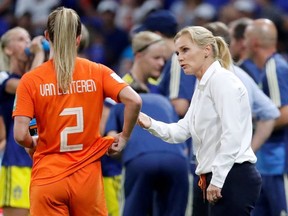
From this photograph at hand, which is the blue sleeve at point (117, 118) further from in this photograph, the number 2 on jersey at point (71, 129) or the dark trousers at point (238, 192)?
the dark trousers at point (238, 192)

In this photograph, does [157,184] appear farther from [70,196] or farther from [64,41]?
[64,41]

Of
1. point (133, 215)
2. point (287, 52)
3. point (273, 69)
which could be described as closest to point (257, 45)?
point (273, 69)

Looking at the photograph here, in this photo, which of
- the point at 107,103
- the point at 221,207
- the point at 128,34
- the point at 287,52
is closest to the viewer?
the point at 221,207

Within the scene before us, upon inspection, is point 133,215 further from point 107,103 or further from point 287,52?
point 287,52

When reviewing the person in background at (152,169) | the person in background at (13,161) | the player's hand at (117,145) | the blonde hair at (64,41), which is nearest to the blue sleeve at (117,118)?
the person in background at (152,169)

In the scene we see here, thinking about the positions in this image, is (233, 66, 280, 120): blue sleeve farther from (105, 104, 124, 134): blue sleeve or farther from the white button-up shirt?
the white button-up shirt

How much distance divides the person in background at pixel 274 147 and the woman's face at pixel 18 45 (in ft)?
6.73

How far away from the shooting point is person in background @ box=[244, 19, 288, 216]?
7992 mm

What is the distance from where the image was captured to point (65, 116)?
582cm

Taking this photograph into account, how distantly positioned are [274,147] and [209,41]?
8.16ft

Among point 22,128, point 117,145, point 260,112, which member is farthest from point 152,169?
point 22,128

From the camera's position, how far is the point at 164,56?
323 inches

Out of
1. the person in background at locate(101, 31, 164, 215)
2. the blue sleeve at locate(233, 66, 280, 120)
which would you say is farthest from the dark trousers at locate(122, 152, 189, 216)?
the blue sleeve at locate(233, 66, 280, 120)

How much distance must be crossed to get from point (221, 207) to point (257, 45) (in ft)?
10.1
